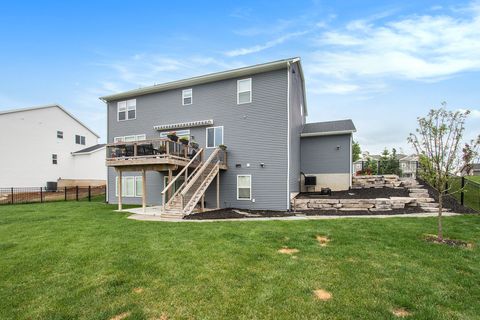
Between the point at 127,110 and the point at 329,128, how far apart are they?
545 inches

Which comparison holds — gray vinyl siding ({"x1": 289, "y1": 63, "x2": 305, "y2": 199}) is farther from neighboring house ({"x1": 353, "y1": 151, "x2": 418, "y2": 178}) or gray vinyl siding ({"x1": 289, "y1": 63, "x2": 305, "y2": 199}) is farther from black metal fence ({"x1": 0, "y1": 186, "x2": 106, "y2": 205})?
black metal fence ({"x1": 0, "y1": 186, "x2": 106, "y2": 205})

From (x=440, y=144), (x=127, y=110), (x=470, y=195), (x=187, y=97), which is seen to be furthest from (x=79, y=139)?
(x=470, y=195)

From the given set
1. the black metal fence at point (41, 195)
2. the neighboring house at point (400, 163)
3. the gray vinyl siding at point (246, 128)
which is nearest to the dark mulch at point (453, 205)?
the neighboring house at point (400, 163)

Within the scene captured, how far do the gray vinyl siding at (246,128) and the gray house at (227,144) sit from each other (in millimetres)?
53

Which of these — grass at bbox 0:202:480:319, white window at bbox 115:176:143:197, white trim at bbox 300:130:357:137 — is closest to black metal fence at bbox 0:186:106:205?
white window at bbox 115:176:143:197

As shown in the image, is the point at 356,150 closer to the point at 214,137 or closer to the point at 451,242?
the point at 214,137

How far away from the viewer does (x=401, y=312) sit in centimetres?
335

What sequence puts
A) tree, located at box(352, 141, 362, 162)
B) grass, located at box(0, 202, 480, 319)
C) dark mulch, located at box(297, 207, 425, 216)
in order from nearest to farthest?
grass, located at box(0, 202, 480, 319) < dark mulch, located at box(297, 207, 425, 216) < tree, located at box(352, 141, 362, 162)

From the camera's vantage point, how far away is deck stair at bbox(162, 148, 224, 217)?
1112 cm

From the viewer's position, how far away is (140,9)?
568 inches

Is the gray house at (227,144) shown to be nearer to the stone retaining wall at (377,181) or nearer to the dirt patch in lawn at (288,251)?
the stone retaining wall at (377,181)

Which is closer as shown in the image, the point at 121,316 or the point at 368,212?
the point at 121,316

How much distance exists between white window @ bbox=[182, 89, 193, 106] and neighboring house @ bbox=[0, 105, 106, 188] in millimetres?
16599

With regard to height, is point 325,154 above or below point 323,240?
above
